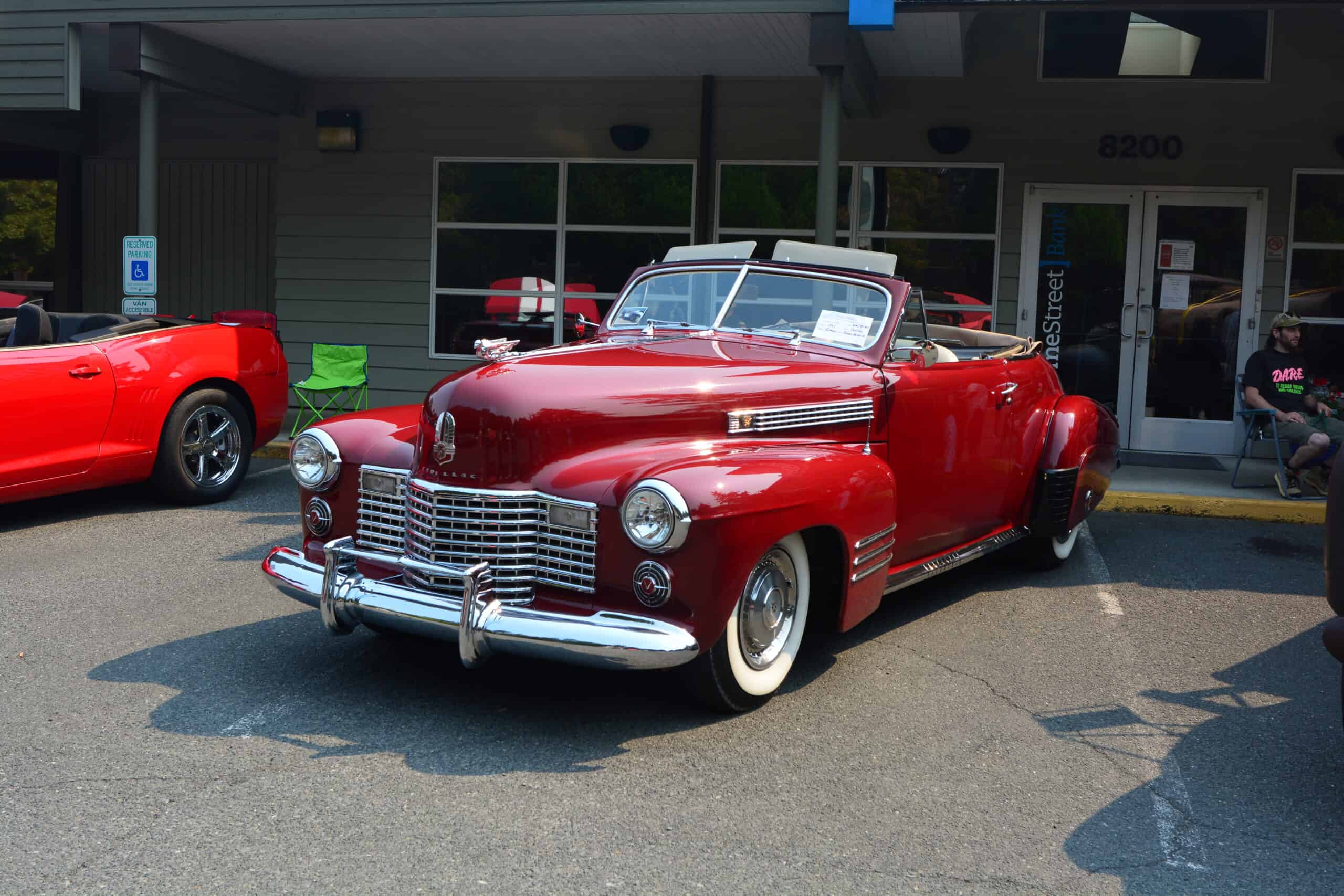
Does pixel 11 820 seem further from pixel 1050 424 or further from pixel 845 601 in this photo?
pixel 1050 424

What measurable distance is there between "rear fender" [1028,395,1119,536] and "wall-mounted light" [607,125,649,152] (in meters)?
5.99

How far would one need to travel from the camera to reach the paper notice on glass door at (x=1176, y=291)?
10.9 metres

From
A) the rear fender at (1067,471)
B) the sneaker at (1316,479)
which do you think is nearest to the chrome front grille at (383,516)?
the rear fender at (1067,471)

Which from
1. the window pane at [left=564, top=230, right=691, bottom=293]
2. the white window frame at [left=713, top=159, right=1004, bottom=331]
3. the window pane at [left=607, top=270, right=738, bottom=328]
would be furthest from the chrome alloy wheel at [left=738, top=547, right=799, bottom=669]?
the window pane at [left=564, top=230, right=691, bottom=293]

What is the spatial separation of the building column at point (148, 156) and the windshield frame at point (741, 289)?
19.2ft

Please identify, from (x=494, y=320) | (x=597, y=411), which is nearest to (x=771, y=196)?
(x=494, y=320)

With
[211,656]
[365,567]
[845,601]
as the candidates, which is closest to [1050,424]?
[845,601]

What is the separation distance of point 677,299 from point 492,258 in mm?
6862

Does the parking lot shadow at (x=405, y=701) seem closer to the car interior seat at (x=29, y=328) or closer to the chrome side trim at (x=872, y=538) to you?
the chrome side trim at (x=872, y=538)

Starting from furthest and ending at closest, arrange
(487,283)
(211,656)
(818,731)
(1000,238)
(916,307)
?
(487,283)
(1000,238)
(916,307)
(211,656)
(818,731)

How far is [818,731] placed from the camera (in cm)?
434

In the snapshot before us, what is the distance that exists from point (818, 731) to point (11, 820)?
2.43m

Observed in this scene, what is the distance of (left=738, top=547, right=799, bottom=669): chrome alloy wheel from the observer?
4.42 m

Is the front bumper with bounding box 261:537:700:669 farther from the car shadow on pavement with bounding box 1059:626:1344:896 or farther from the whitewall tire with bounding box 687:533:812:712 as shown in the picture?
the car shadow on pavement with bounding box 1059:626:1344:896
